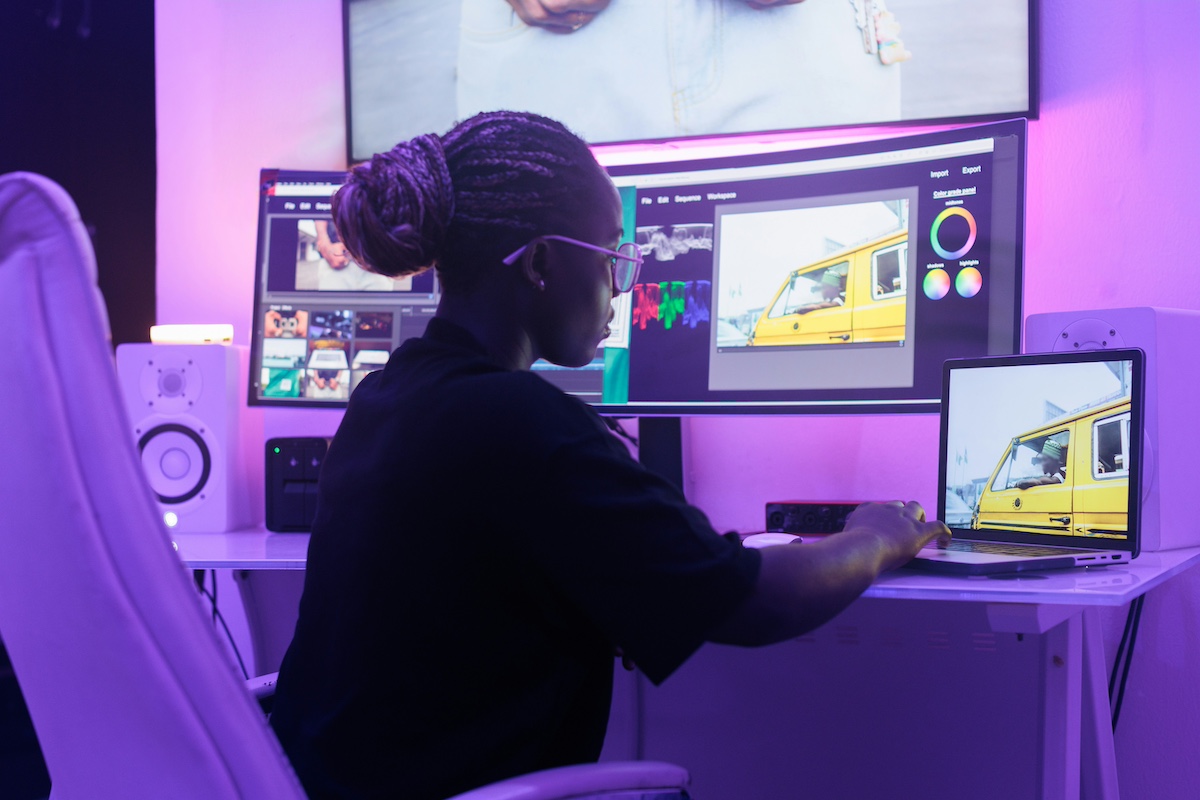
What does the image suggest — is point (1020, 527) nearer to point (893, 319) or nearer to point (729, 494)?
point (893, 319)

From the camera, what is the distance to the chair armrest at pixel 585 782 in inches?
23.9

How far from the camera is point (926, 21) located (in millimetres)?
1686

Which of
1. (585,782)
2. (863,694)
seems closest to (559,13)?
(863,694)

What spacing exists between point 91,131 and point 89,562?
6.62 feet

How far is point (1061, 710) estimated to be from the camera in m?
1.02

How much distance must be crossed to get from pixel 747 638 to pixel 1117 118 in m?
1.34

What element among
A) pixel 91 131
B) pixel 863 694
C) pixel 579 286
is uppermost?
pixel 91 131

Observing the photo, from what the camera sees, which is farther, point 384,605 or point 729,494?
point 729,494

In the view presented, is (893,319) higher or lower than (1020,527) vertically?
higher

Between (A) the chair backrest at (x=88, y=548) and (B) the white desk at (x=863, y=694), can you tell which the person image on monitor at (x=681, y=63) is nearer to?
(B) the white desk at (x=863, y=694)

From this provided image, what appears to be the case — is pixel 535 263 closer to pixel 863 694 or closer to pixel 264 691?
pixel 264 691

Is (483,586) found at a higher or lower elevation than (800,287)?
lower

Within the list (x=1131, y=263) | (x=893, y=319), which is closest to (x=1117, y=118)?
(x=1131, y=263)

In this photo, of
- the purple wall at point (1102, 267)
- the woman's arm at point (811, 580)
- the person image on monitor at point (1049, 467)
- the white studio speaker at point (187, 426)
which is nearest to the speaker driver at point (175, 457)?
the white studio speaker at point (187, 426)
